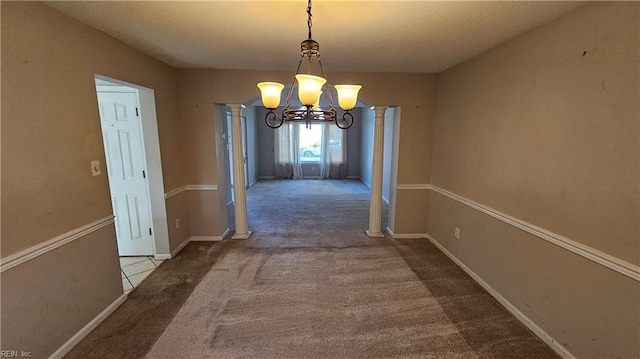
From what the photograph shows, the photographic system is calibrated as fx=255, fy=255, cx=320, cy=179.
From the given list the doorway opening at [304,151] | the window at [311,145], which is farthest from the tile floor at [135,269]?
the window at [311,145]

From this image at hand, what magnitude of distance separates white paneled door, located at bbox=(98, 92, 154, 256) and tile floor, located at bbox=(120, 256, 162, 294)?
100mm

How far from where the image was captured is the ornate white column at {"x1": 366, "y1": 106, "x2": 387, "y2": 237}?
141 inches

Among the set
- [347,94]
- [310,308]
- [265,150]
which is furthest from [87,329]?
[265,150]

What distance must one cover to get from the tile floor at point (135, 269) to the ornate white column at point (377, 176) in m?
2.78

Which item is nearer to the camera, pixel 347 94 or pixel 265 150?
pixel 347 94

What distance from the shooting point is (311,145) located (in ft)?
29.1

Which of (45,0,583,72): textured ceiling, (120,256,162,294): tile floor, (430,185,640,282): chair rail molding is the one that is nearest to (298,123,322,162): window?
(45,0,583,72): textured ceiling

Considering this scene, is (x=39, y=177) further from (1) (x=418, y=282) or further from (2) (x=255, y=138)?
(2) (x=255, y=138)

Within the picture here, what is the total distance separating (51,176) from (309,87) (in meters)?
1.73

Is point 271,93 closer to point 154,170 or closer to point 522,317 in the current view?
point 154,170

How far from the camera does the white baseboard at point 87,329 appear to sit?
1676 mm

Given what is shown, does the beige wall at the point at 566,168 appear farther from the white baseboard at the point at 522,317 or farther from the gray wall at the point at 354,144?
the gray wall at the point at 354,144

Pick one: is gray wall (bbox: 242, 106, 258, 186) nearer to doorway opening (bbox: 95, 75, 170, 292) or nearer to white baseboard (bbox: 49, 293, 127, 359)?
doorway opening (bbox: 95, 75, 170, 292)

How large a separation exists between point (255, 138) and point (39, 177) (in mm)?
6921
